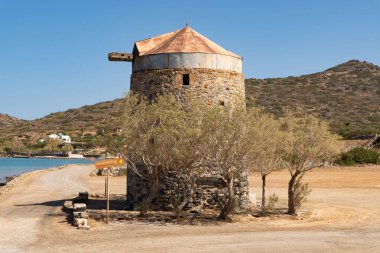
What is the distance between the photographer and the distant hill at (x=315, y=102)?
85.9 metres

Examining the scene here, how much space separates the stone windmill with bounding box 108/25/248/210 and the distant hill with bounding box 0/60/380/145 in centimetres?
4460

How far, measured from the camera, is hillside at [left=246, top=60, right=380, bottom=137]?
85500mm

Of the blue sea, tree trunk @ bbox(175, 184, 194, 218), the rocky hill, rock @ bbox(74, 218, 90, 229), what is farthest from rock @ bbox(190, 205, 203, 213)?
the rocky hill

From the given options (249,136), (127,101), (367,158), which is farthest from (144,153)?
(367,158)

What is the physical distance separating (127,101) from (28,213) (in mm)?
6211

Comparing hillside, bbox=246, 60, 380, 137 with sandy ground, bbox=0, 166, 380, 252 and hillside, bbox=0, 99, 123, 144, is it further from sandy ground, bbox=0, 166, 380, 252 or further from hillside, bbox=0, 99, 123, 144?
sandy ground, bbox=0, 166, 380, 252

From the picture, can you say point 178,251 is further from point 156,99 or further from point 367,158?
point 367,158

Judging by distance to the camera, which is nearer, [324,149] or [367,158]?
[324,149]

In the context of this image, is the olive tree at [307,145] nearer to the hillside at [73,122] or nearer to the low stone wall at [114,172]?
the low stone wall at [114,172]

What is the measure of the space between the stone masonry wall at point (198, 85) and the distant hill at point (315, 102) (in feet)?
147

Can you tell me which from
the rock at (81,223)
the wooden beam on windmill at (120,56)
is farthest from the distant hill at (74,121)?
the rock at (81,223)

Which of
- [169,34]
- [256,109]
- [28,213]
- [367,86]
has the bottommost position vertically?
[28,213]

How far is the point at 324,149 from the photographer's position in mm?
18656

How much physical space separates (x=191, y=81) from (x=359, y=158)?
3130cm
